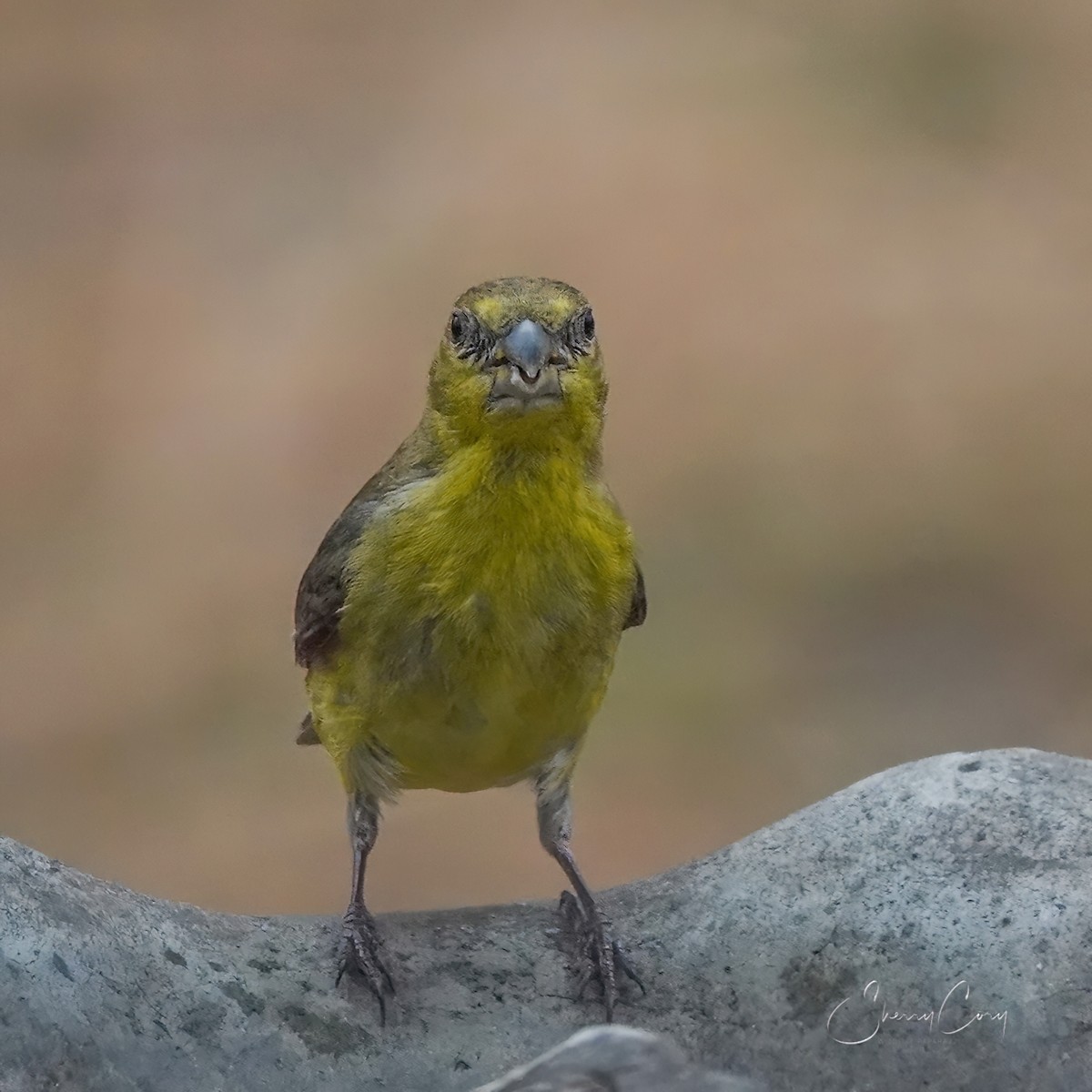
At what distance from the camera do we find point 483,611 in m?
2.96

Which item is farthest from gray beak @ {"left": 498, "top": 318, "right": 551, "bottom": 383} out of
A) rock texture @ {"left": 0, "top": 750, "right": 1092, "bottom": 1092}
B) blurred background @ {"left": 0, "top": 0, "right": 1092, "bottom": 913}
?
blurred background @ {"left": 0, "top": 0, "right": 1092, "bottom": 913}

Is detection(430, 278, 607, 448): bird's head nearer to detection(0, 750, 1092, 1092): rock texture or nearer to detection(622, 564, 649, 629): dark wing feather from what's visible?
detection(622, 564, 649, 629): dark wing feather

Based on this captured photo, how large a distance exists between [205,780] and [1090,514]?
14.4ft

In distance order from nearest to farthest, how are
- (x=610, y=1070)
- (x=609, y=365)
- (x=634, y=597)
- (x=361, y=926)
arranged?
(x=610, y=1070) → (x=361, y=926) → (x=634, y=597) → (x=609, y=365)

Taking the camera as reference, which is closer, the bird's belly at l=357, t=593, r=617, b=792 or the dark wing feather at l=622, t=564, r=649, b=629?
the bird's belly at l=357, t=593, r=617, b=792

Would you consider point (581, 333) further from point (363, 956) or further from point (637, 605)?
point (363, 956)

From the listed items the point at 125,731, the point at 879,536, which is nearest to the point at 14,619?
the point at 125,731

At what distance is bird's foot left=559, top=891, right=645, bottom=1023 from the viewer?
2969 mm

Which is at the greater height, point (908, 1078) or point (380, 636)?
point (380, 636)

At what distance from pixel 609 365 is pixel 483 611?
4730mm

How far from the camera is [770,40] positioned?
8742 mm

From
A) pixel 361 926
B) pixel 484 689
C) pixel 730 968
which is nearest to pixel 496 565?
A: pixel 484 689

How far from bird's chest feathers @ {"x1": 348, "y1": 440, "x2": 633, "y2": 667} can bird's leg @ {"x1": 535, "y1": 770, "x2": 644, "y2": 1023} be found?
455 mm

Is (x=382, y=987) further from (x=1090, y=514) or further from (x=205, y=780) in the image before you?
(x=1090, y=514)
